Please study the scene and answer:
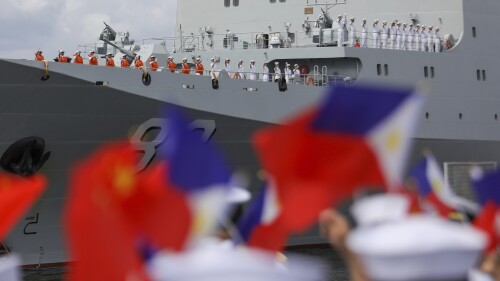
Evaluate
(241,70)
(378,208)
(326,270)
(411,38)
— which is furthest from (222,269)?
(411,38)

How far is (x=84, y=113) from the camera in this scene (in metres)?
17.2

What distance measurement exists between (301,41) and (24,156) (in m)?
7.76

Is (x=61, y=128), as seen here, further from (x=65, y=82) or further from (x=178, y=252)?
(x=178, y=252)

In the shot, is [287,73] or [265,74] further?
[287,73]

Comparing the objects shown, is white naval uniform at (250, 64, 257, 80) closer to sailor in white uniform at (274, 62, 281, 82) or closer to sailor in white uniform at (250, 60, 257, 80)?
sailor in white uniform at (250, 60, 257, 80)

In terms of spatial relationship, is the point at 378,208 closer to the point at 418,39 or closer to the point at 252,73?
the point at 252,73

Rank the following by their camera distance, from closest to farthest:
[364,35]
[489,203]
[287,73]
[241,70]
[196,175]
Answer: [196,175] → [489,203] → [287,73] → [241,70] → [364,35]

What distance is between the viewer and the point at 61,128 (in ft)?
56.2

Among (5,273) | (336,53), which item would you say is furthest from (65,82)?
(5,273)

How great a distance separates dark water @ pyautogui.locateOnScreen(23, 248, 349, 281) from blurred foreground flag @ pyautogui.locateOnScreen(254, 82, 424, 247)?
1292cm

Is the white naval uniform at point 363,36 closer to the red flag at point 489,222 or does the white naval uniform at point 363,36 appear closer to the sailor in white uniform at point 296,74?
the sailor in white uniform at point 296,74

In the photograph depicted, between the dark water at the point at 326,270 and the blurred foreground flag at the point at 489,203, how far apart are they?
39.6 feet

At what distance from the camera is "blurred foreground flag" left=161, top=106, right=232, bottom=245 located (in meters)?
2.98

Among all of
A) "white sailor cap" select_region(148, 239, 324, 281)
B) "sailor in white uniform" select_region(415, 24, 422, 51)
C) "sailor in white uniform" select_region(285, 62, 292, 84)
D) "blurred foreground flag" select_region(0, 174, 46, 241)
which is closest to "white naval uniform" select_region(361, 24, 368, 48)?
"sailor in white uniform" select_region(415, 24, 422, 51)
